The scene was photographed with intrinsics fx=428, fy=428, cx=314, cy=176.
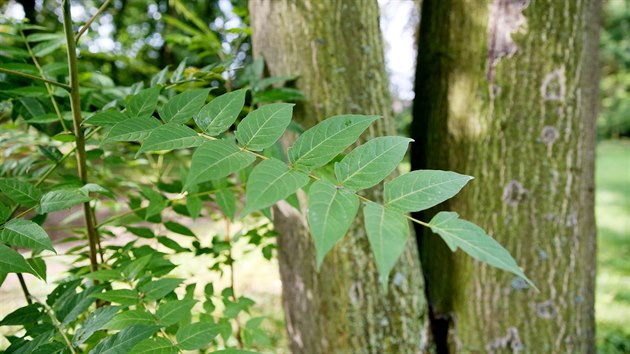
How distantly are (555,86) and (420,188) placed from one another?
3.79ft

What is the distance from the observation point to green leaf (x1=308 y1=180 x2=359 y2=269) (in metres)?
0.45

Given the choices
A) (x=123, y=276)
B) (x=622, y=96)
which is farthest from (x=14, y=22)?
A: (x=622, y=96)

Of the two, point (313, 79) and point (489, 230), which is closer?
point (313, 79)

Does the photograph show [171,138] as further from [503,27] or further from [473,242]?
[503,27]

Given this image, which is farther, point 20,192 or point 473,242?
point 20,192

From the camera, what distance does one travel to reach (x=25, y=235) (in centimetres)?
59

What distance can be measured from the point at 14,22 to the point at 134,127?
2.56 ft

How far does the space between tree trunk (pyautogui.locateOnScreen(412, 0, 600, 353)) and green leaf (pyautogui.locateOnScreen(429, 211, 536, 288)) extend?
3.38 ft

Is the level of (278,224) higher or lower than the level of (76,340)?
lower

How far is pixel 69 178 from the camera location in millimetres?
947

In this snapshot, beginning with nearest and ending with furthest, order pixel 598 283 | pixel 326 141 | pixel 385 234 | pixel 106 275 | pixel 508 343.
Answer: pixel 385 234, pixel 326 141, pixel 106 275, pixel 508 343, pixel 598 283

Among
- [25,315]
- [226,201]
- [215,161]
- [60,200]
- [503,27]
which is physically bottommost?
[25,315]

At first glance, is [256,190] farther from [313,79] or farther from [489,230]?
[489,230]

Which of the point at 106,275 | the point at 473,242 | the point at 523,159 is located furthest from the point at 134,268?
the point at 523,159
